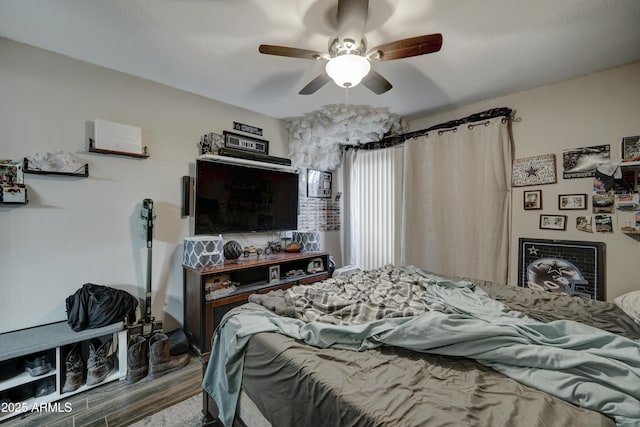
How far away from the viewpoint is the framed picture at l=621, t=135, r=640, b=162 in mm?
1891

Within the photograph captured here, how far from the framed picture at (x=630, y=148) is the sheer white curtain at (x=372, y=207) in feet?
5.90

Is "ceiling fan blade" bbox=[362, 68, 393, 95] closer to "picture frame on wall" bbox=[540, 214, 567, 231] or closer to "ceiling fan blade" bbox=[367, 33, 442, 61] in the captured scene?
"ceiling fan blade" bbox=[367, 33, 442, 61]

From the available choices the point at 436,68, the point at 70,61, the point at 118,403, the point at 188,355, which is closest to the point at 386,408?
the point at 118,403

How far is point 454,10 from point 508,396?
186 cm

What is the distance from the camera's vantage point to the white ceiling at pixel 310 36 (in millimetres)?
1457

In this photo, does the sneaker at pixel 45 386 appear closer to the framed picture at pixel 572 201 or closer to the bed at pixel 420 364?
the bed at pixel 420 364

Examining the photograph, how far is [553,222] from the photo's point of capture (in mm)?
2240

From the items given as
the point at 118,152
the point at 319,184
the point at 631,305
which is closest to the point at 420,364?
the point at 631,305

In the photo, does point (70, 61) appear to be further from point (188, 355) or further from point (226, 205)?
point (188, 355)

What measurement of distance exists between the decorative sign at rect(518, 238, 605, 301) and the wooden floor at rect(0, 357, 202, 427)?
291cm

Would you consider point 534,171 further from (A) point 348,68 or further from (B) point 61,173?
(B) point 61,173

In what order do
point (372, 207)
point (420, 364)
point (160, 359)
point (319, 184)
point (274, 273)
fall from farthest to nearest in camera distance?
point (319, 184)
point (372, 207)
point (274, 273)
point (160, 359)
point (420, 364)

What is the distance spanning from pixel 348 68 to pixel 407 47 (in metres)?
0.36

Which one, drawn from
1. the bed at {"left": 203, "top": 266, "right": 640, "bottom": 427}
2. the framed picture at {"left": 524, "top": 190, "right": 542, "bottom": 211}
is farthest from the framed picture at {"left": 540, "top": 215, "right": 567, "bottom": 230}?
the bed at {"left": 203, "top": 266, "right": 640, "bottom": 427}
